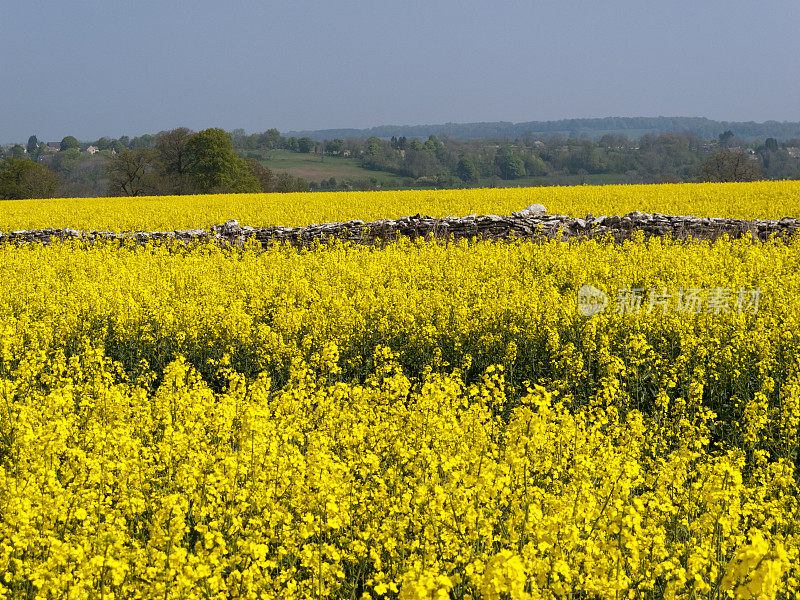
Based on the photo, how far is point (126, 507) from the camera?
4.54m

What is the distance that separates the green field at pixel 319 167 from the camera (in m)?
86.4

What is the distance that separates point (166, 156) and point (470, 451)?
2431 inches

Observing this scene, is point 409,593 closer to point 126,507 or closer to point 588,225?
point 126,507

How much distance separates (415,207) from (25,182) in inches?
1765

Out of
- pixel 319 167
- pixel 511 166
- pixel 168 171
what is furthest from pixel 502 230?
pixel 319 167

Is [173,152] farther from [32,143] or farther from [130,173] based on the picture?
[32,143]

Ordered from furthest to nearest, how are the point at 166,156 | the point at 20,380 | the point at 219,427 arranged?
the point at 166,156 < the point at 20,380 < the point at 219,427

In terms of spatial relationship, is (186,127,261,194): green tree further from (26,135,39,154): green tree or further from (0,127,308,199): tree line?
(26,135,39,154): green tree

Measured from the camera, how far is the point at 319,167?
98062 mm

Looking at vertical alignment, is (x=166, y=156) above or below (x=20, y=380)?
above

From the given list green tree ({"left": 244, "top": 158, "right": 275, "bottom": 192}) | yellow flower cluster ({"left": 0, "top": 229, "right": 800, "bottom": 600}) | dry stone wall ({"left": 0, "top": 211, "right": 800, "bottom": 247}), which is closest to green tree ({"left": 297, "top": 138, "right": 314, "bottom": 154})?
green tree ({"left": 244, "top": 158, "right": 275, "bottom": 192})

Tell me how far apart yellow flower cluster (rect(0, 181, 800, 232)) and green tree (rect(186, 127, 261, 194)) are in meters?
24.0

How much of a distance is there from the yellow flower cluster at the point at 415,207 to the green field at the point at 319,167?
4465cm

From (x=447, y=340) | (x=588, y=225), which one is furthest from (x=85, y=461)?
(x=588, y=225)
